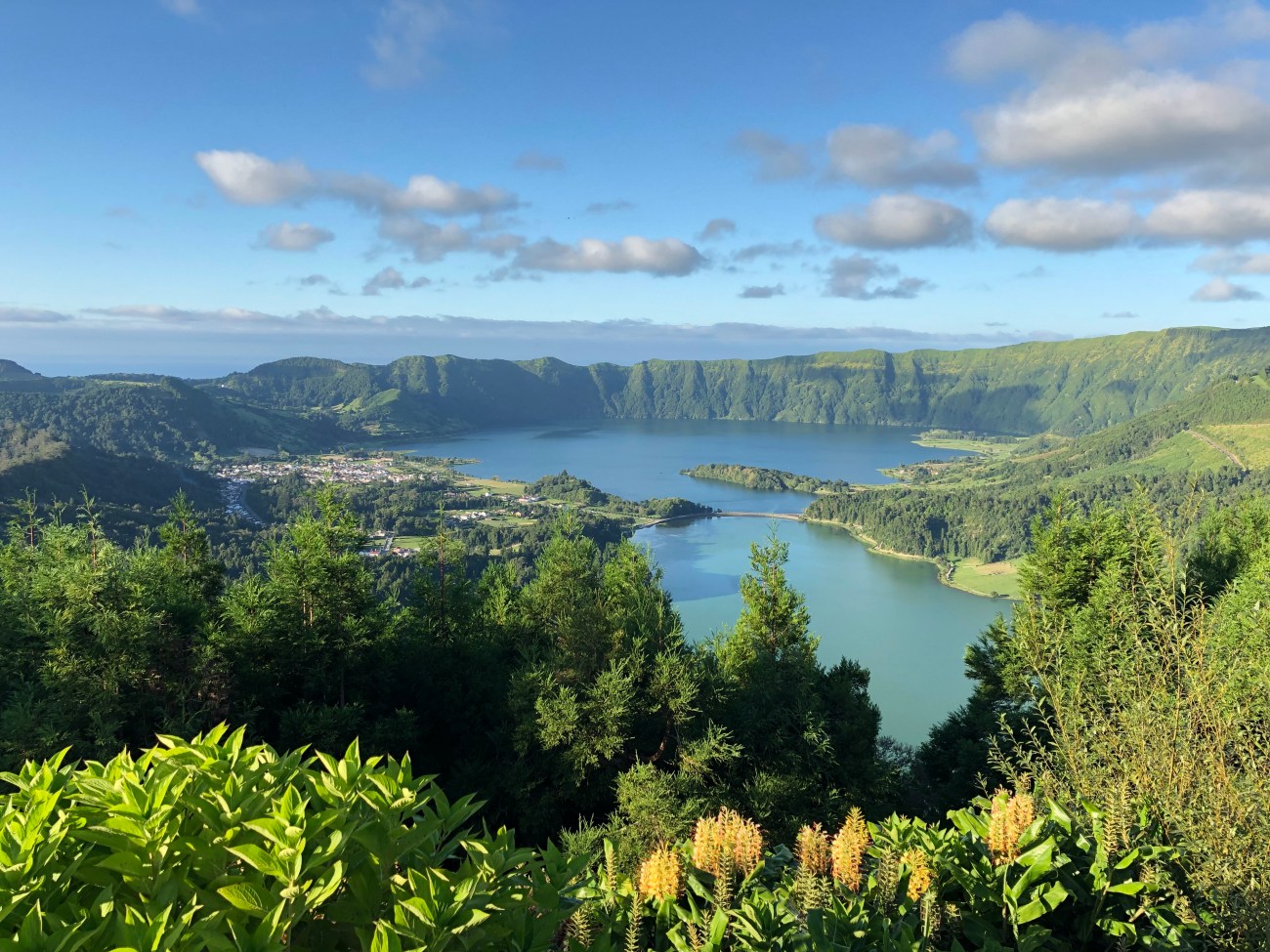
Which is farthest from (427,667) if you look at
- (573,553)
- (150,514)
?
(150,514)

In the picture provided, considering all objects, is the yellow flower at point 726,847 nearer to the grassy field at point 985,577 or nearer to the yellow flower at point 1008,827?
the yellow flower at point 1008,827

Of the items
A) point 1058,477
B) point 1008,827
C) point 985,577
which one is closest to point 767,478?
point 1058,477

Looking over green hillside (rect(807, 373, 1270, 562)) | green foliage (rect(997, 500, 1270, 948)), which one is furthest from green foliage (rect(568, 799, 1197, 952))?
green hillside (rect(807, 373, 1270, 562))

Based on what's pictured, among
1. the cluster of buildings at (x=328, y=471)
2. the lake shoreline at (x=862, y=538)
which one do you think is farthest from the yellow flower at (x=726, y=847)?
the cluster of buildings at (x=328, y=471)

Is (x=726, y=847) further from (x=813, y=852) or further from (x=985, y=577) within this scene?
(x=985, y=577)

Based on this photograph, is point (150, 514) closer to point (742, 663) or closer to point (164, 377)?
point (742, 663)
